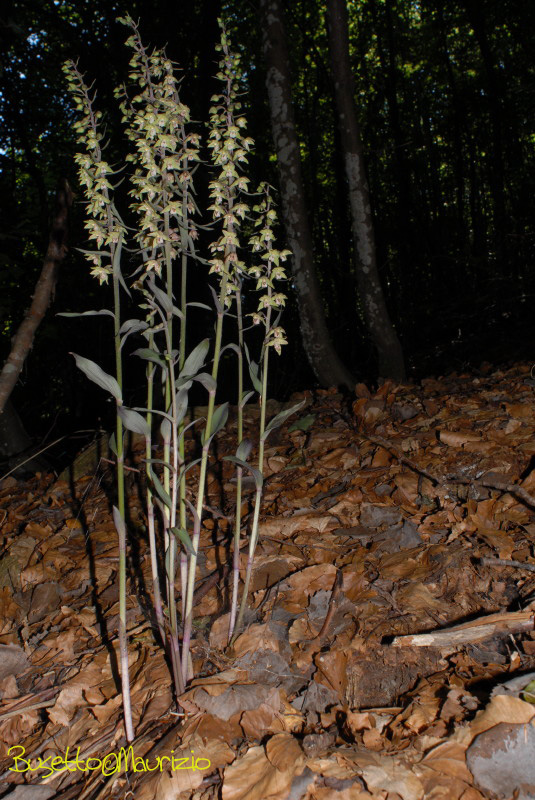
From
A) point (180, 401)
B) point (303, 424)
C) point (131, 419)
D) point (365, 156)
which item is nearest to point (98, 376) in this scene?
point (131, 419)

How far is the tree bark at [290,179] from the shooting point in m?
4.59

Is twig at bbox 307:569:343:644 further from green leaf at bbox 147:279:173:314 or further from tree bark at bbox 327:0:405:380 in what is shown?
tree bark at bbox 327:0:405:380

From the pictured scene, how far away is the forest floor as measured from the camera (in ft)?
5.13

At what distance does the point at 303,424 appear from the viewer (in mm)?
4109

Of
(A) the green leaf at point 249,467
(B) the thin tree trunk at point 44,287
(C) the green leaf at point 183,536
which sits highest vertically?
(B) the thin tree trunk at point 44,287

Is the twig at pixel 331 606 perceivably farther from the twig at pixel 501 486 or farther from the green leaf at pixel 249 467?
the twig at pixel 501 486

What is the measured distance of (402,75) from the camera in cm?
1335

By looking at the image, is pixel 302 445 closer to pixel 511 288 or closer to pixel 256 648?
pixel 256 648

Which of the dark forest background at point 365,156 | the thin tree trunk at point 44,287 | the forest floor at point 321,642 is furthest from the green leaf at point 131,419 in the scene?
the dark forest background at point 365,156

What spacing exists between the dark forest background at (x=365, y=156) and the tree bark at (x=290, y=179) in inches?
8.2

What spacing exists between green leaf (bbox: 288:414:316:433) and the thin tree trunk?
191 centimetres

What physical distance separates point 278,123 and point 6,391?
314 centimetres

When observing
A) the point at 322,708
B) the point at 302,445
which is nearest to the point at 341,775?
the point at 322,708

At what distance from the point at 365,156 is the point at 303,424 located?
466 centimetres
